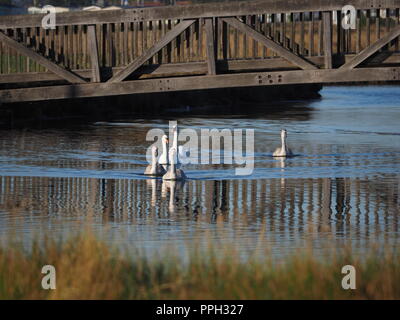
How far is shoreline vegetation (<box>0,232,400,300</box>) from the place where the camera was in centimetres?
1106

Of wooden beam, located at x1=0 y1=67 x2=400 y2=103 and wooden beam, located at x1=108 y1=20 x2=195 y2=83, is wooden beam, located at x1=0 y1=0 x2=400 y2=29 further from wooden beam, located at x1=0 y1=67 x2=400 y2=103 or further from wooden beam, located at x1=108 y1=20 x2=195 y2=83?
wooden beam, located at x1=0 y1=67 x2=400 y2=103

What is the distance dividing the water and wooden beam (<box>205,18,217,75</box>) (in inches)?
98.3

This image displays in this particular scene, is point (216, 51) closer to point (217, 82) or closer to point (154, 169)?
point (217, 82)

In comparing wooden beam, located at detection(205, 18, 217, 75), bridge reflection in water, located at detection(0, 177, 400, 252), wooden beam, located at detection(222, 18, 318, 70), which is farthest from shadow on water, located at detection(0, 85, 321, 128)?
bridge reflection in water, located at detection(0, 177, 400, 252)

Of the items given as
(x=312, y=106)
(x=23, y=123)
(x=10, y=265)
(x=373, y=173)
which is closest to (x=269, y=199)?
(x=373, y=173)

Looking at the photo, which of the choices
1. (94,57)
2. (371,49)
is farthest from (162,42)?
(371,49)

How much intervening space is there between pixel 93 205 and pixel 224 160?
8.17 meters

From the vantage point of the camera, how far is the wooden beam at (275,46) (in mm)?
25891

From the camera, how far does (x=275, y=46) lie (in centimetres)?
2588

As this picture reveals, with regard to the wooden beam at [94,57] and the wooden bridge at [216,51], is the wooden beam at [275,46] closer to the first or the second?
the wooden bridge at [216,51]

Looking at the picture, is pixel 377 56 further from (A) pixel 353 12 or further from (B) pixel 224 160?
(B) pixel 224 160

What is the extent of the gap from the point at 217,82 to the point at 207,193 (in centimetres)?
651

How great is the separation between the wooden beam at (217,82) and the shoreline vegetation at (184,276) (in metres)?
13.4

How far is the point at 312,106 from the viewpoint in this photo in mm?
50750
